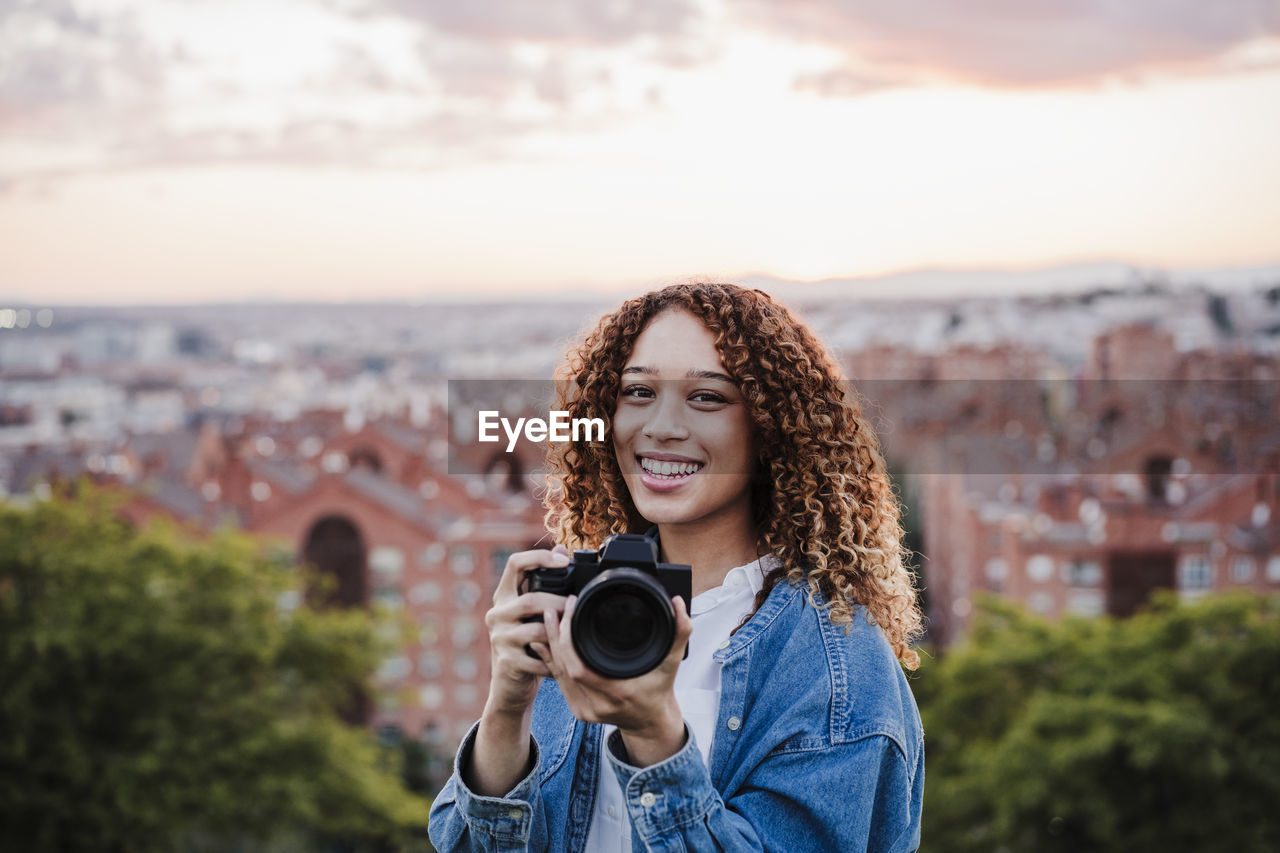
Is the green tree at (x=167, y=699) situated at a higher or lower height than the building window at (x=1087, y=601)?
higher

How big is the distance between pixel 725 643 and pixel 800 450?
31cm

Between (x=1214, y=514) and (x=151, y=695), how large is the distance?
811 inches

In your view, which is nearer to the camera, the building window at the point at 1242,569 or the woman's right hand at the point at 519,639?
the woman's right hand at the point at 519,639

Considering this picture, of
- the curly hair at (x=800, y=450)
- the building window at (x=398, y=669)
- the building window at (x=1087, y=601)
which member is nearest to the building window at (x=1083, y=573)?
the building window at (x=1087, y=601)

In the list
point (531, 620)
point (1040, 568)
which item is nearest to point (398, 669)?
point (1040, 568)

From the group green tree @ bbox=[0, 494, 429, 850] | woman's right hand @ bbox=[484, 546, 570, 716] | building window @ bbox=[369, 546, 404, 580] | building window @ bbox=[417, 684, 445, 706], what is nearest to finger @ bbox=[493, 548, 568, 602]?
woman's right hand @ bbox=[484, 546, 570, 716]

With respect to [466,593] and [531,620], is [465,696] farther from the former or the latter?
[531,620]

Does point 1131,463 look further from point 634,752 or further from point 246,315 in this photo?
point 246,315

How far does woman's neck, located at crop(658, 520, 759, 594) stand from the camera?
5.72ft

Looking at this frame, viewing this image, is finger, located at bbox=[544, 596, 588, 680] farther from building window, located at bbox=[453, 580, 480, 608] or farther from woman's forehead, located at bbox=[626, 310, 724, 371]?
building window, located at bbox=[453, 580, 480, 608]

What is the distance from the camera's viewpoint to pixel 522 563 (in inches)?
61.1

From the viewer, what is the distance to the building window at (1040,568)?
25.6 m

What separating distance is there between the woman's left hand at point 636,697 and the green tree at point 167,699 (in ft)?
41.4

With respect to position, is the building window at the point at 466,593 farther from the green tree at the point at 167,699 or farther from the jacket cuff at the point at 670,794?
the jacket cuff at the point at 670,794
